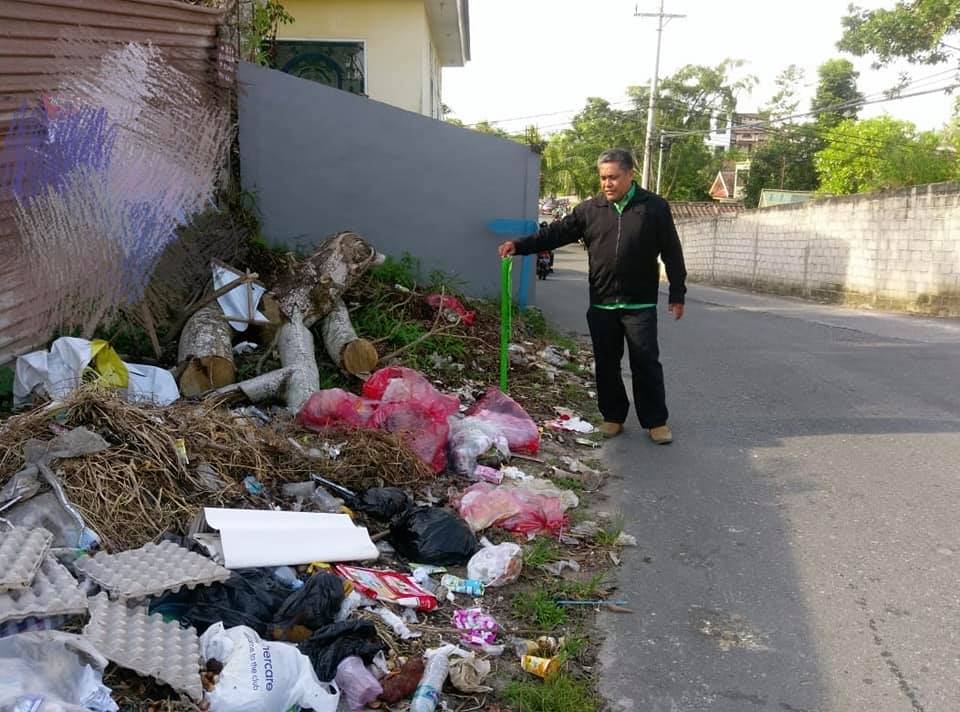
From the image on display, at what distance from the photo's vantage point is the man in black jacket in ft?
17.5

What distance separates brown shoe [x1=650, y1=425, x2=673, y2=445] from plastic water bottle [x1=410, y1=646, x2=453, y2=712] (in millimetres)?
3000

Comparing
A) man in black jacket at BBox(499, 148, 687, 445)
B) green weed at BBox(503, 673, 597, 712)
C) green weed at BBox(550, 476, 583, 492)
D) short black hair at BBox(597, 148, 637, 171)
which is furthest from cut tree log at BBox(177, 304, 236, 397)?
green weed at BBox(503, 673, 597, 712)

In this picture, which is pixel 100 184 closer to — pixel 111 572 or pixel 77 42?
pixel 77 42

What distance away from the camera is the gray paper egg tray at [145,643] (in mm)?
2309

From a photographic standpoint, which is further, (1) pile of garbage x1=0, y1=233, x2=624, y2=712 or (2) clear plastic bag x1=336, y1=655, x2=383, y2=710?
(2) clear plastic bag x1=336, y1=655, x2=383, y2=710

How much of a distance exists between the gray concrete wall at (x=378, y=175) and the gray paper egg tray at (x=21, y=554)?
5787mm

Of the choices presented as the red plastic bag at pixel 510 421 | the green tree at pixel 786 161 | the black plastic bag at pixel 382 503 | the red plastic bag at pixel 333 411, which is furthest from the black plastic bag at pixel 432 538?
the green tree at pixel 786 161

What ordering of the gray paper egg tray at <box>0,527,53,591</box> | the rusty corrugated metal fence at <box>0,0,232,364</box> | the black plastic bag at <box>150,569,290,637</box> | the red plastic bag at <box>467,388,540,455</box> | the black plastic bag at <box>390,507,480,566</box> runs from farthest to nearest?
the red plastic bag at <box>467,388,540,455</box> → the rusty corrugated metal fence at <box>0,0,232,364</box> → the black plastic bag at <box>390,507,480,566</box> → the black plastic bag at <box>150,569,290,637</box> → the gray paper egg tray at <box>0,527,53,591</box>

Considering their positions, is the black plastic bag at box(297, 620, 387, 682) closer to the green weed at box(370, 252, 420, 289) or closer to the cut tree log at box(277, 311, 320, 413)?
the cut tree log at box(277, 311, 320, 413)

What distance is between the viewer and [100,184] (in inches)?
223

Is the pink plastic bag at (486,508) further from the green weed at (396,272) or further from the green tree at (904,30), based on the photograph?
the green tree at (904,30)

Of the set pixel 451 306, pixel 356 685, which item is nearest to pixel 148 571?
pixel 356 685

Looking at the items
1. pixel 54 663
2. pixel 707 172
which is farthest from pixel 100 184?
pixel 707 172

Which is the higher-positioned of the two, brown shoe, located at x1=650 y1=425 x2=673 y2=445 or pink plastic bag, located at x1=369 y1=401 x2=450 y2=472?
pink plastic bag, located at x1=369 y1=401 x2=450 y2=472
